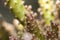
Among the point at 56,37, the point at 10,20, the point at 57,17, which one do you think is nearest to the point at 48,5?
the point at 57,17

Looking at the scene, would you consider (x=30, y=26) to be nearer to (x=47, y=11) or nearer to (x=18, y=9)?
(x=18, y=9)

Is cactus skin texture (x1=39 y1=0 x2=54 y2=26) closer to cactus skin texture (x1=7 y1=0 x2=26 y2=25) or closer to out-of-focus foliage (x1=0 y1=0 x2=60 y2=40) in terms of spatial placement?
out-of-focus foliage (x1=0 y1=0 x2=60 y2=40)

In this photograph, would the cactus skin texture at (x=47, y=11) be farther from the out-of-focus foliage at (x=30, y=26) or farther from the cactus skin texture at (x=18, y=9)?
the cactus skin texture at (x=18, y=9)

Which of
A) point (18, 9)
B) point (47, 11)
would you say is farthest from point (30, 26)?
point (47, 11)

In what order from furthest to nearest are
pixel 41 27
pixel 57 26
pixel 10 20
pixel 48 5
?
pixel 10 20
pixel 48 5
pixel 41 27
pixel 57 26

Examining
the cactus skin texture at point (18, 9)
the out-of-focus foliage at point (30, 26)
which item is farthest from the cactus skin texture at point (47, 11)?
the cactus skin texture at point (18, 9)

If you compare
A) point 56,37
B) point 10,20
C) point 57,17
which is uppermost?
point 10,20

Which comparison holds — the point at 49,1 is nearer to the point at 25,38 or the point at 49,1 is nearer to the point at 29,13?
the point at 29,13

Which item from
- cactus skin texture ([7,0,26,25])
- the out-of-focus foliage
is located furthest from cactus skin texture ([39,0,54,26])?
cactus skin texture ([7,0,26,25])
